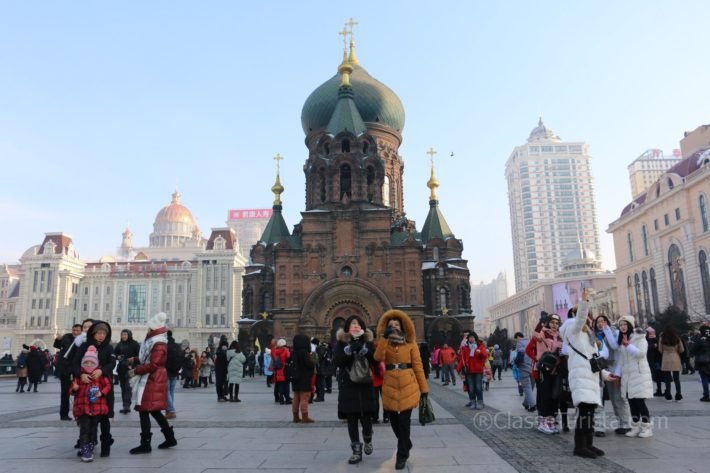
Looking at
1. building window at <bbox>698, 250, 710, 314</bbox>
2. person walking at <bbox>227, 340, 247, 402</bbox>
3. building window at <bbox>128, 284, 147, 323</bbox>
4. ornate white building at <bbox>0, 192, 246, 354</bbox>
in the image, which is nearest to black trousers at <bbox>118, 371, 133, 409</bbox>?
person walking at <bbox>227, 340, 247, 402</bbox>

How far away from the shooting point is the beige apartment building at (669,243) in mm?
47688

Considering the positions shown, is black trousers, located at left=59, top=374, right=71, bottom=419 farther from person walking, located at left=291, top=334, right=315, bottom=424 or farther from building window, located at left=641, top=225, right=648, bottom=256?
building window, located at left=641, top=225, right=648, bottom=256

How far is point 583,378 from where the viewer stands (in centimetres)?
776

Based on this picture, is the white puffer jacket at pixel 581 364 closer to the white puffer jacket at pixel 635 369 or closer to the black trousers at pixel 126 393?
the white puffer jacket at pixel 635 369

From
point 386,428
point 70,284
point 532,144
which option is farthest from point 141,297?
point 532,144

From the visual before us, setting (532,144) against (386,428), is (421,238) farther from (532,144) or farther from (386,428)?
(532,144)

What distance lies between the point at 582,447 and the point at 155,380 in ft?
19.3

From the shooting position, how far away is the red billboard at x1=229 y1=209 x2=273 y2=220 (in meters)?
132

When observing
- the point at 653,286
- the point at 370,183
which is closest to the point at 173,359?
the point at 370,183

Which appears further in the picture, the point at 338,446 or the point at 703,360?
the point at 703,360

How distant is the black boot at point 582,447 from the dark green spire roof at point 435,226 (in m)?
38.1

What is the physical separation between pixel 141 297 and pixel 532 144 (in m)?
104

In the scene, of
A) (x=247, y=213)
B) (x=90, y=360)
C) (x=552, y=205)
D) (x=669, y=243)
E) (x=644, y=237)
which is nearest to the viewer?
(x=90, y=360)

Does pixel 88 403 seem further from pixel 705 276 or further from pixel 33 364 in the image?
pixel 705 276
